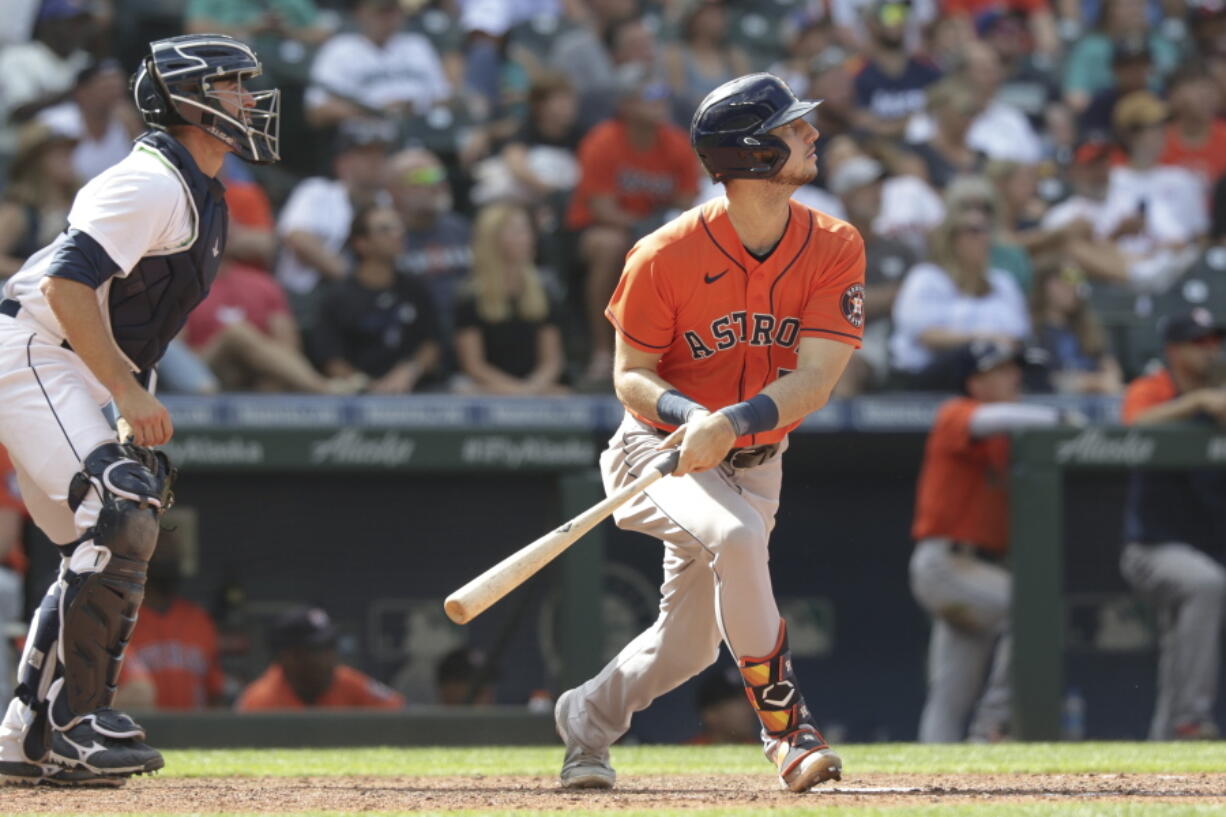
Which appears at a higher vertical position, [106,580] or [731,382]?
[731,382]

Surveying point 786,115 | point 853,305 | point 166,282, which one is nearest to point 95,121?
point 166,282

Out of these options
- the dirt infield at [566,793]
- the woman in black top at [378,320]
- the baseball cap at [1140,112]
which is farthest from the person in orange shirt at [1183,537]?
the baseball cap at [1140,112]

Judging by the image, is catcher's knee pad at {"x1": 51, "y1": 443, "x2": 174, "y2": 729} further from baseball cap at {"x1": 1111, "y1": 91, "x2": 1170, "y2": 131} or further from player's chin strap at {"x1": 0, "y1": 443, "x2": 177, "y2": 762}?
baseball cap at {"x1": 1111, "y1": 91, "x2": 1170, "y2": 131}

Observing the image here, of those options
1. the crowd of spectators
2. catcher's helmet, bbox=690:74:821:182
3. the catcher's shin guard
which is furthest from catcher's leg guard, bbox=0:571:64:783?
the crowd of spectators

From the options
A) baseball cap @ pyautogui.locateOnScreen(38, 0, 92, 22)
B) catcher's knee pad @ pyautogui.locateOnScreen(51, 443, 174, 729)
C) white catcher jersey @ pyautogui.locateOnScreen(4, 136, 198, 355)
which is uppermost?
baseball cap @ pyautogui.locateOnScreen(38, 0, 92, 22)

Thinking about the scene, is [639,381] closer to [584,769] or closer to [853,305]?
[853,305]

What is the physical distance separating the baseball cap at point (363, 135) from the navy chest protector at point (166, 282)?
4523 mm

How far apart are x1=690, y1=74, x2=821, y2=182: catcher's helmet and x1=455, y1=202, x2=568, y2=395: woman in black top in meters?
3.83

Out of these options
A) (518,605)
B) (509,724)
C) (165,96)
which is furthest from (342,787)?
(518,605)

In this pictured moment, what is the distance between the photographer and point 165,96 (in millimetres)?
4445

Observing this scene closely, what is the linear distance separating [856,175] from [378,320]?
2.59 m

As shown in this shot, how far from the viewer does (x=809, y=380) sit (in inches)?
167

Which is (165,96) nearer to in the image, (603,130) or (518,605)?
(518,605)

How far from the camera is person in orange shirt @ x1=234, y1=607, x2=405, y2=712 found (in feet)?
23.3
